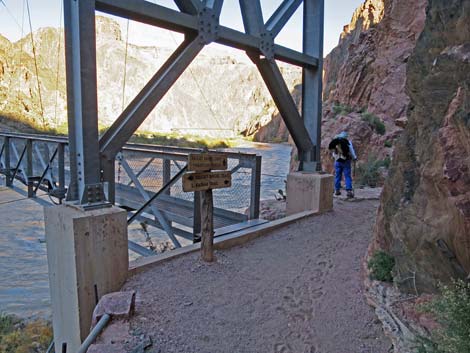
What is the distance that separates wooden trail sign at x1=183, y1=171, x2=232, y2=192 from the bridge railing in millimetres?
657

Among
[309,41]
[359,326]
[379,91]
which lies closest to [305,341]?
[359,326]

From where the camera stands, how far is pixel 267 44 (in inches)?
216

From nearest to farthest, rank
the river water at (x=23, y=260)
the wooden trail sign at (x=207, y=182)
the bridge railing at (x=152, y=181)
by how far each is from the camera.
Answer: the wooden trail sign at (x=207, y=182)
the bridge railing at (x=152, y=181)
the river water at (x=23, y=260)

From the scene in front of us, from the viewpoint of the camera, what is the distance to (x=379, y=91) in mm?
19094

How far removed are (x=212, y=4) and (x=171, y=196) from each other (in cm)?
334

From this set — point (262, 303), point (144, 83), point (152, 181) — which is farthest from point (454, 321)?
point (144, 83)

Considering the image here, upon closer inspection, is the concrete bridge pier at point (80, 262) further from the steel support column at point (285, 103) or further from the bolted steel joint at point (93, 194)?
the steel support column at point (285, 103)

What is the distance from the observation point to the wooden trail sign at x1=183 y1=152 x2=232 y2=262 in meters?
4.11

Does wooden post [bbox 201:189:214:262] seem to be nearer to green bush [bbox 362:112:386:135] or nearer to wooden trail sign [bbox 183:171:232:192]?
wooden trail sign [bbox 183:171:232:192]

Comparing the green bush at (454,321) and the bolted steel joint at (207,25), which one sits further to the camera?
the bolted steel joint at (207,25)

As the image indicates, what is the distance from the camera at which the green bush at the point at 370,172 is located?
1302 centimetres

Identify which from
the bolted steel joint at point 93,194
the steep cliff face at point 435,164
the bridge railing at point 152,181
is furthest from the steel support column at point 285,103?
the bolted steel joint at point 93,194

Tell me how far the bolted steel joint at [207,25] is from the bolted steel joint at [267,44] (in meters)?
1.06

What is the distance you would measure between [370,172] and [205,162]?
10.3 meters
